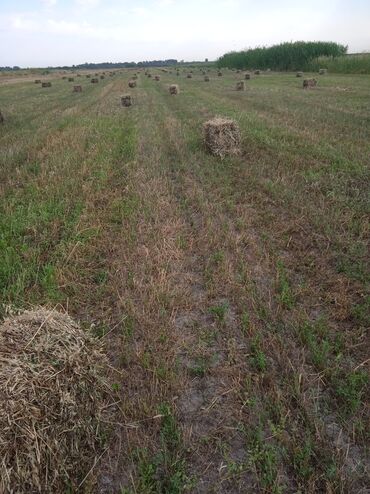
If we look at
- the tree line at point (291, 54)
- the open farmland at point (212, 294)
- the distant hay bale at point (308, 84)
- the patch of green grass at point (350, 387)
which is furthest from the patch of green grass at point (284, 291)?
the tree line at point (291, 54)

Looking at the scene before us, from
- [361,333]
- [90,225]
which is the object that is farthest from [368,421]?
[90,225]

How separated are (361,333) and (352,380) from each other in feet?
2.76

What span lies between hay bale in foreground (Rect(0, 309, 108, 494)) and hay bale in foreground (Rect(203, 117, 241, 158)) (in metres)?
8.70

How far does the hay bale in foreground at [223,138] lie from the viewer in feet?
36.1

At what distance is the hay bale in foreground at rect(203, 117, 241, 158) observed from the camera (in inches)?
433

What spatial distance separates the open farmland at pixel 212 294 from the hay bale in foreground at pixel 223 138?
384 millimetres

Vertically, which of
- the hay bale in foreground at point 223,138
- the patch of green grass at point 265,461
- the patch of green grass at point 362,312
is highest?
the hay bale in foreground at point 223,138

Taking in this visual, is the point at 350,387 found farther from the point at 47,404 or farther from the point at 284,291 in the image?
the point at 47,404

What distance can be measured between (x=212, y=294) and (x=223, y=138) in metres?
7.19

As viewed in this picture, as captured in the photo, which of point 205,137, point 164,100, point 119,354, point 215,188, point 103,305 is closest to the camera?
point 119,354

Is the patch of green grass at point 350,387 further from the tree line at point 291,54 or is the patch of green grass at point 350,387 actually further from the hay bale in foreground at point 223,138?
the tree line at point 291,54

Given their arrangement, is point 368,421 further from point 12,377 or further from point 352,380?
point 12,377

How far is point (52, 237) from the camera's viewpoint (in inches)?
256

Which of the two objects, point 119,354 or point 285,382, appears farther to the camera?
point 119,354
